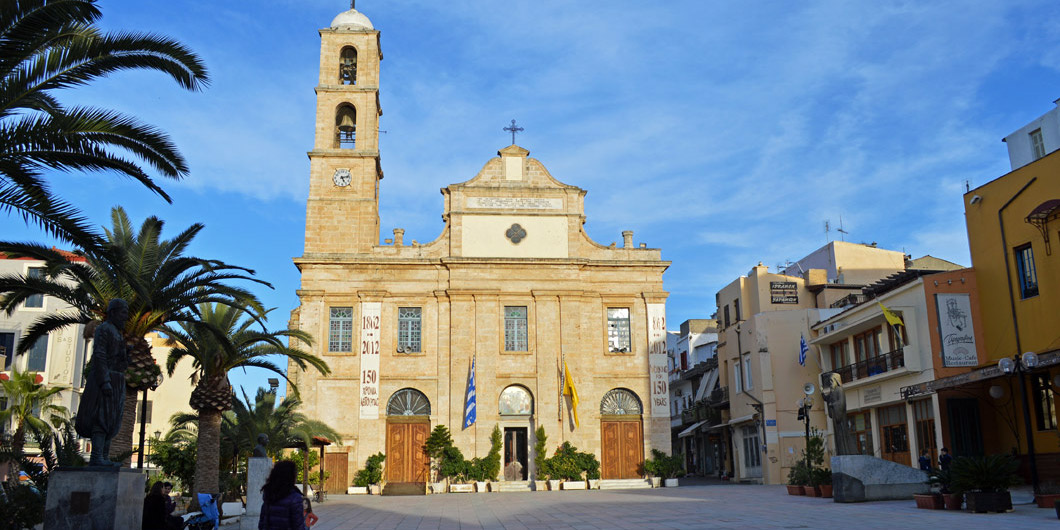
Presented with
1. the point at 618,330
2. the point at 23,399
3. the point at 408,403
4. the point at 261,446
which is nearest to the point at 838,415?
the point at 261,446

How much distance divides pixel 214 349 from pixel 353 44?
20388mm

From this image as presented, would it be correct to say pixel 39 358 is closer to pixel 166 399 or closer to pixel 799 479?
pixel 166 399

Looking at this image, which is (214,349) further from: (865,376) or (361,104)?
(865,376)

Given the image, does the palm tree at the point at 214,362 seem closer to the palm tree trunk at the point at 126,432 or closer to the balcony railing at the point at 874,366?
the palm tree trunk at the point at 126,432

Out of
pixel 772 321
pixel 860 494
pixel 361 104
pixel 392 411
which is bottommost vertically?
pixel 860 494

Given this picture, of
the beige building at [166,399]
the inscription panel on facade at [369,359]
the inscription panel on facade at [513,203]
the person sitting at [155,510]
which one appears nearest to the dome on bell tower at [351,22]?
the inscription panel on facade at [513,203]

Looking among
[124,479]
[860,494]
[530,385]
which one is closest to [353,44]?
[530,385]

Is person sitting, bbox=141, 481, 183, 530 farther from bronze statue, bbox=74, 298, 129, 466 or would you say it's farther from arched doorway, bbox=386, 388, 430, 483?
arched doorway, bbox=386, 388, 430, 483

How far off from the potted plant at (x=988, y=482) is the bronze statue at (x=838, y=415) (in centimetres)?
385

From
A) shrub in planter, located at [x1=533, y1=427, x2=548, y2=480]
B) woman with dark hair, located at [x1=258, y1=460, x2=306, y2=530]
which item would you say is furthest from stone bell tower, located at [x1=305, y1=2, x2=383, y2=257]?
woman with dark hair, located at [x1=258, y1=460, x2=306, y2=530]

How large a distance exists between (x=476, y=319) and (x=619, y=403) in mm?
6803

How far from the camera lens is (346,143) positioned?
123 feet

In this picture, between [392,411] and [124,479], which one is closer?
[124,479]

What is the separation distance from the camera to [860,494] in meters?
19.1
